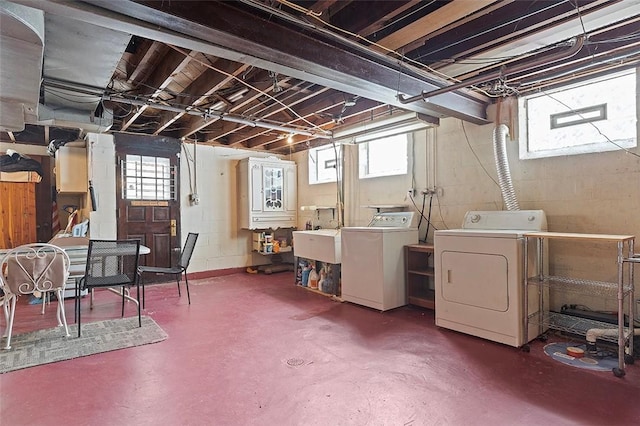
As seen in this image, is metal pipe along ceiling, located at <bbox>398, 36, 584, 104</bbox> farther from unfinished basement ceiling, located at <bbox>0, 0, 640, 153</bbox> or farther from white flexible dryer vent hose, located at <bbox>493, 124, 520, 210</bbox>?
white flexible dryer vent hose, located at <bbox>493, 124, 520, 210</bbox>

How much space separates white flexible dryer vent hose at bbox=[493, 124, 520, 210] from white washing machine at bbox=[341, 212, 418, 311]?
1.14m

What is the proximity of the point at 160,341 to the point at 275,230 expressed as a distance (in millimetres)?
3861

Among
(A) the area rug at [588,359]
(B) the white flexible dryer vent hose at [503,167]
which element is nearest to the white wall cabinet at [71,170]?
(B) the white flexible dryer vent hose at [503,167]

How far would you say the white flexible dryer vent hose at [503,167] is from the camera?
349 centimetres

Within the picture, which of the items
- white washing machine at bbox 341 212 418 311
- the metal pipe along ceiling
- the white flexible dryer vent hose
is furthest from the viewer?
white washing machine at bbox 341 212 418 311

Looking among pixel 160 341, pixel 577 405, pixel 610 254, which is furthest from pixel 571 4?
pixel 160 341

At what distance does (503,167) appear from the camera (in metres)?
3.51

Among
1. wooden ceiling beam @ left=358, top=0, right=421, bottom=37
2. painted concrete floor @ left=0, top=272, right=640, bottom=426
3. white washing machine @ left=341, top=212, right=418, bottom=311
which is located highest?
wooden ceiling beam @ left=358, top=0, right=421, bottom=37

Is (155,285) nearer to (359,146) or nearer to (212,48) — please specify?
(359,146)

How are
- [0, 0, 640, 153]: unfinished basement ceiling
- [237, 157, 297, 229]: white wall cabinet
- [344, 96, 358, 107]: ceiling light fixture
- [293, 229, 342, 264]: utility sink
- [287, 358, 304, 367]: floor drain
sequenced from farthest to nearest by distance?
[237, 157, 297, 229]: white wall cabinet → [293, 229, 342, 264]: utility sink → [344, 96, 358, 107]: ceiling light fixture → [287, 358, 304, 367]: floor drain → [0, 0, 640, 153]: unfinished basement ceiling

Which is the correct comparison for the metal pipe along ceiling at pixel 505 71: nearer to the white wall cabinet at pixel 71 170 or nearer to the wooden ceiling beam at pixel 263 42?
the wooden ceiling beam at pixel 263 42

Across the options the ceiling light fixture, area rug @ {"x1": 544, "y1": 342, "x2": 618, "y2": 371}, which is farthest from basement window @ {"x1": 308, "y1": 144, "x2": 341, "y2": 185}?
area rug @ {"x1": 544, "y1": 342, "x2": 618, "y2": 371}

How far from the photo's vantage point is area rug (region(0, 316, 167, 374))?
2.77 m

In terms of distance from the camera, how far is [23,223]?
5.47 m
